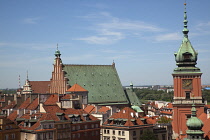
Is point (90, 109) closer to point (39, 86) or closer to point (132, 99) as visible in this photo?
point (132, 99)

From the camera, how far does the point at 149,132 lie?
9688 cm

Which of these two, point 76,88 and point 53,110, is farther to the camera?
point 76,88

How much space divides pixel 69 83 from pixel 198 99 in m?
51.3

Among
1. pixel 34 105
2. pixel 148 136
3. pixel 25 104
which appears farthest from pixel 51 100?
pixel 148 136

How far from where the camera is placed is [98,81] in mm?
143625

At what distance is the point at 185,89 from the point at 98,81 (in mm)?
49721

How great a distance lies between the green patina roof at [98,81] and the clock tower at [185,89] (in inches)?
1670

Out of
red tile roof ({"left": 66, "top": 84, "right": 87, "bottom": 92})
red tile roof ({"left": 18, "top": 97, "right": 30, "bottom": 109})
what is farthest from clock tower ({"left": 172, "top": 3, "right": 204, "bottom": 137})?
red tile roof ({"left": 18, "top": 97, "right": 30, "bottom": 109})

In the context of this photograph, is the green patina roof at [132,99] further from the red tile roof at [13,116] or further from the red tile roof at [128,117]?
the red tile roof at [13,116]

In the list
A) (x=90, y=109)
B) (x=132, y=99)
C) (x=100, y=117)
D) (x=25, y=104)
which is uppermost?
(x=132, y=99)

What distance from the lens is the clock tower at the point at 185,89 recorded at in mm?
98688

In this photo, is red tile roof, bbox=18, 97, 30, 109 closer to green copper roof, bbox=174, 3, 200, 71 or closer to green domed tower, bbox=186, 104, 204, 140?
green copper roof, bbox=174, 3, 200, 71

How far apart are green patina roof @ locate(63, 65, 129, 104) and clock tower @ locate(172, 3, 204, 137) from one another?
42415 millimetres

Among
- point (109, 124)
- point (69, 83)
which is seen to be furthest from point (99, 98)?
point (109, 124)
